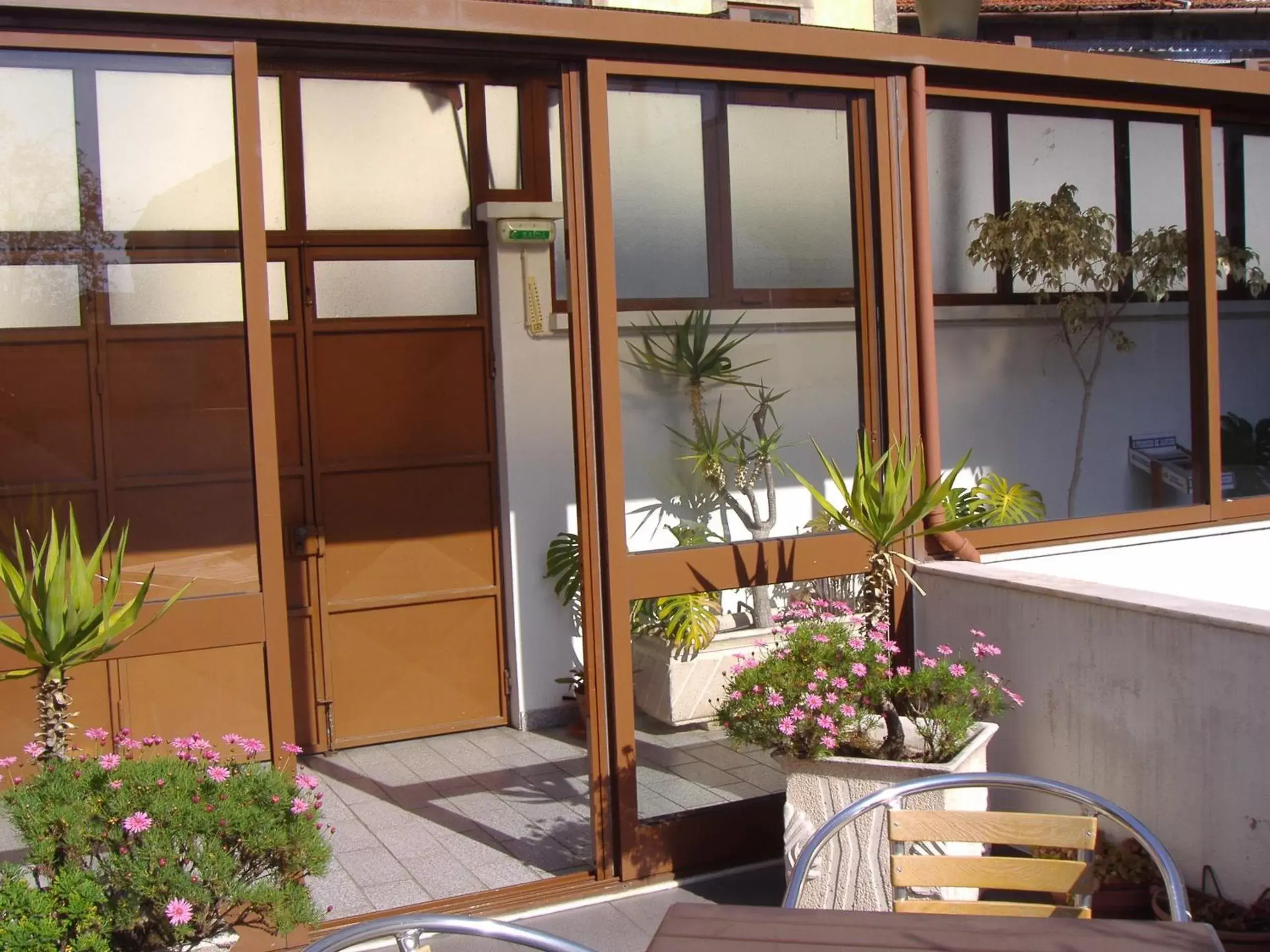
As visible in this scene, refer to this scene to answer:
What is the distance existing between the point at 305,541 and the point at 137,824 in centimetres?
323

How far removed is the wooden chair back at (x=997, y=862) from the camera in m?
2.54

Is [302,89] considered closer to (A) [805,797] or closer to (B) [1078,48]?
(A) [805,797]

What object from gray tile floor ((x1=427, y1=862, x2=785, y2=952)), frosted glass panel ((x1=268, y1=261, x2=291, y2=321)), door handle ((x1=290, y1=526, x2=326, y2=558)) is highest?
frosted glass panel ((x1=268, y1=261, x2=291, y2=321))

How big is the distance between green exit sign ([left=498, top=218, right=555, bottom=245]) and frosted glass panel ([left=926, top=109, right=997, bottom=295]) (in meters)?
1.81

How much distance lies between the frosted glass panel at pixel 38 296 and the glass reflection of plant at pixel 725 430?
193 centimetres

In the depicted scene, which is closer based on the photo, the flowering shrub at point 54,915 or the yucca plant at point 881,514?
the flowering shrub at point 54,915

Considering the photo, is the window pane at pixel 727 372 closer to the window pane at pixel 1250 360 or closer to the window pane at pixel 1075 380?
the window pane at pixel 1075 380

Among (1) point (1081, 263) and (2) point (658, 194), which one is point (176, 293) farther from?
(1) point (1081, 263)

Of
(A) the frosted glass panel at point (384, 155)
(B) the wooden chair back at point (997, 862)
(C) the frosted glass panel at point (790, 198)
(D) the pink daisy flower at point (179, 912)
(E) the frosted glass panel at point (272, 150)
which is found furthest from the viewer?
(A) the frosted glass panel at point (384, 155)

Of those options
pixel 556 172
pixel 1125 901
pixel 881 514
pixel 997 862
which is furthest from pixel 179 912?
pixel 556 172

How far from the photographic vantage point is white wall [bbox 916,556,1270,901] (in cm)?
364

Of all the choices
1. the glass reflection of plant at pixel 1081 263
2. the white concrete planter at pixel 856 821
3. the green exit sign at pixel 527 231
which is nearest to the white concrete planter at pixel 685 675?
the white concrete planter at pixel 856 821

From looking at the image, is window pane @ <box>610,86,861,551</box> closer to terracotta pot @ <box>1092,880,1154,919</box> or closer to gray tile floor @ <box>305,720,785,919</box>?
gray tile floor @ <box>305,720,785,919</box>

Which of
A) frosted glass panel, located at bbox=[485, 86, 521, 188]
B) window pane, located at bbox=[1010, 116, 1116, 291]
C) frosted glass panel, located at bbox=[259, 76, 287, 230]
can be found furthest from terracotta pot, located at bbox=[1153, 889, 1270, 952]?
frosted glass panel, located at bbox=[259, 76, 287, 230]
